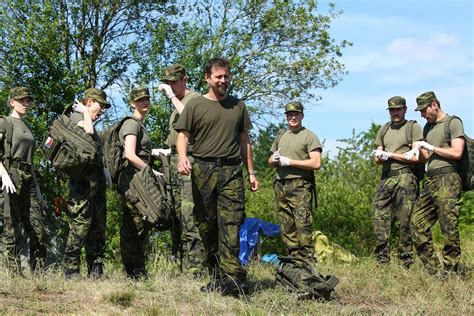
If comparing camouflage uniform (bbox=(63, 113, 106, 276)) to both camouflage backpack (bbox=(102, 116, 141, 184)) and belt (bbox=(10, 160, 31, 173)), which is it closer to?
camouflage backpack (bbox=(102, 116, 141, 184))

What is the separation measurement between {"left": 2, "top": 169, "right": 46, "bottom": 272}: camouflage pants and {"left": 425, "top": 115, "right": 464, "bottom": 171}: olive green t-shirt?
4.51 metres

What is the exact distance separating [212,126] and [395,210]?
363cm

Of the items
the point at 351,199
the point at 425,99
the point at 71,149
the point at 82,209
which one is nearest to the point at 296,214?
the point at 425,99

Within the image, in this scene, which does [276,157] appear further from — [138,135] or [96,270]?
[96,270]

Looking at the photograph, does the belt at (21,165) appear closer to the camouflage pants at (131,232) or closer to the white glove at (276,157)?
the camouflage pants at (131,232)

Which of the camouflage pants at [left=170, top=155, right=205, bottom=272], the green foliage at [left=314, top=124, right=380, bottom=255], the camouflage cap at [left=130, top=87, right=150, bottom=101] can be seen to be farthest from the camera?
the green foliage at [left=314, top=124, right=380, bottom=255]

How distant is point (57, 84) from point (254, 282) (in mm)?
11149

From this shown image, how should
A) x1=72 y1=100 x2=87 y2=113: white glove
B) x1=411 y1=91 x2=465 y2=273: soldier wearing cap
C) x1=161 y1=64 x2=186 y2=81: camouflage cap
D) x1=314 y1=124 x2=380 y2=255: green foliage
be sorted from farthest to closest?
x1=314 y1=124 x2=380 y2=255: green foliage, x1=411 y1=91 x2=465 y2=273: soldier wearing cap, x1=161 y1=64 x2=186 y2=81: camouflage cap, x1=72 y1=100 x2=87 y2=113: white glove

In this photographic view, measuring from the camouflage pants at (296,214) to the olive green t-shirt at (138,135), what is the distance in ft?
6.88

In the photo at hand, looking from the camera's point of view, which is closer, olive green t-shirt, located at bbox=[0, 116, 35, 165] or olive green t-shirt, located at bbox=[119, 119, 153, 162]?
olive green t-shirt, located at bbox=[119, 119, 153, 162]

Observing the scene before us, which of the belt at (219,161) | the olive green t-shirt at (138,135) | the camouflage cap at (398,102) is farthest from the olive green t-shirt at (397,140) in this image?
the olive green t-shirt at (138,135)

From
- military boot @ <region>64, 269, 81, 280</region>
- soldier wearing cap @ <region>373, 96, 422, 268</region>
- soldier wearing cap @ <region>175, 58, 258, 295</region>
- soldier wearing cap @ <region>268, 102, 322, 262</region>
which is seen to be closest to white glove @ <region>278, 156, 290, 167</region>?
soldier wearing cap @ <region>268, 102, 322, 262</region>

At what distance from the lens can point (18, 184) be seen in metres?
7.79

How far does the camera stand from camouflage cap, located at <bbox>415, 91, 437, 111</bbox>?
8.70 m
